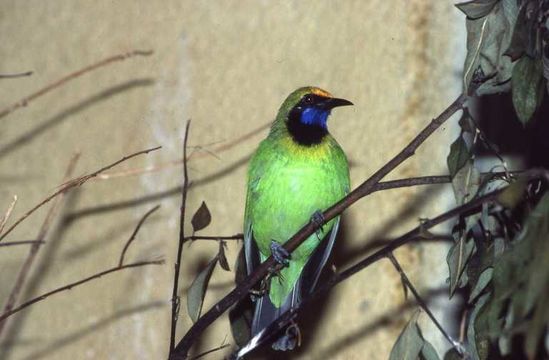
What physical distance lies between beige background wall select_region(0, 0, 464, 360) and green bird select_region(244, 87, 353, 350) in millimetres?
129

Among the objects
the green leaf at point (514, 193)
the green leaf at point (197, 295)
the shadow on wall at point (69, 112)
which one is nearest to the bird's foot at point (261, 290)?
the green leaf at point (197, 295)

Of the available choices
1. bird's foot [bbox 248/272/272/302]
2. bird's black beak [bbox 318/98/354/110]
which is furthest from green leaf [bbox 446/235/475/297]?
bird's black beak [bbox 318/98/354/110]

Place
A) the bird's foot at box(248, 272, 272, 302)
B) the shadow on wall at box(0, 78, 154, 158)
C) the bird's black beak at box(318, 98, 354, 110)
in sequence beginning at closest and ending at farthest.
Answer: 1. the bird's foot at box(248, 272, 272, 302)
2. the bird's black beak at box(318, 98, 354, 110)
3. the shadow on wall at box(0, 78, 154, 158)

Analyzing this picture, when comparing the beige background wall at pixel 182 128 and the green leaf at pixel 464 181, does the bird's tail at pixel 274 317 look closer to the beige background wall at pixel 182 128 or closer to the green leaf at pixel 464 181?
the beige background wall at pixel 182 128

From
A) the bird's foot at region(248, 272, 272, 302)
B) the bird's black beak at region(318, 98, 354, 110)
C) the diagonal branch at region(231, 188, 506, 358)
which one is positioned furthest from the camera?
the bird's black beak at region(318, 98, 354, 110)

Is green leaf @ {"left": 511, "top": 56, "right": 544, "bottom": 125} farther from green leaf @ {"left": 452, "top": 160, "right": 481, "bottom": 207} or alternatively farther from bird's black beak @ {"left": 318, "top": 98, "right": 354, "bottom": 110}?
bird's black beak @ {"left": 318, "top": 98, "right": 354, "bottom": 110}

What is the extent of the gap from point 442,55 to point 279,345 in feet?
3.18

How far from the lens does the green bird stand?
262cm

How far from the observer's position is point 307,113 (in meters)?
2.74

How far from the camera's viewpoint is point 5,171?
3598 millimetres

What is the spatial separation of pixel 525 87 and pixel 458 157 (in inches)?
9.7

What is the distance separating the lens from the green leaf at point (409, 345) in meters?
1.92

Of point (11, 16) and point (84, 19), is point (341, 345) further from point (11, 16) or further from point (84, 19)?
point (11, 16)

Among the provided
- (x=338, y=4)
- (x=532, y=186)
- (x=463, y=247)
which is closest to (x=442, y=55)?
(x=338, y=4)
